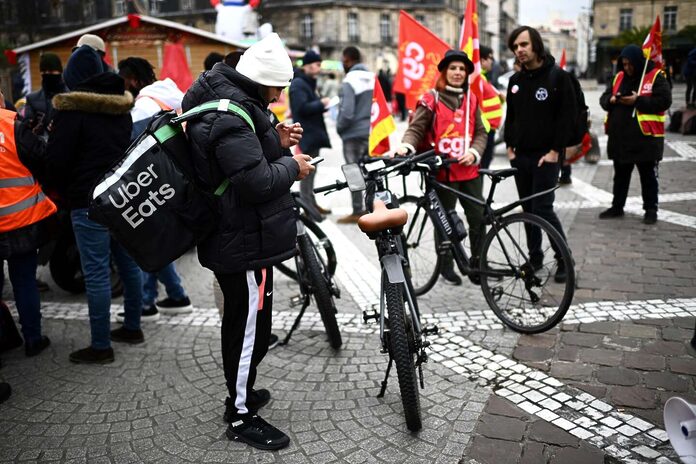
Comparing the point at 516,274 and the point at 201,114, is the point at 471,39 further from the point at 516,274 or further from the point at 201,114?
the point at 201,114

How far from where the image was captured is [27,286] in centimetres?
420

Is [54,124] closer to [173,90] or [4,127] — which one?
[4,127]

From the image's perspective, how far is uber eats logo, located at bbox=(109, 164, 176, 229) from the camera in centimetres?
280

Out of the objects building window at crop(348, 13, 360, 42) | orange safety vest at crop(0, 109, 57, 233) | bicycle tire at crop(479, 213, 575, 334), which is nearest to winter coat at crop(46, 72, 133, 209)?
orange safety vest at crop(0, 109, 57, 233)

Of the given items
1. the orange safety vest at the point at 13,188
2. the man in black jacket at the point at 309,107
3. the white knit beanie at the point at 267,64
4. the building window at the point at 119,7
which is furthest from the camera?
the building window at the point at 119,7

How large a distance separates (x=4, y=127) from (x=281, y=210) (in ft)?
6.83

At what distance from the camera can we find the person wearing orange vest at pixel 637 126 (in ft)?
22.3

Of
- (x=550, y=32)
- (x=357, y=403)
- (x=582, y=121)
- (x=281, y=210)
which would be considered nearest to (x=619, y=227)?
(x=582, y=121)

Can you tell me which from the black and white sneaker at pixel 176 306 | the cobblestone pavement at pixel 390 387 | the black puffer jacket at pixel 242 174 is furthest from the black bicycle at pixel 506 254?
the black and white sneaker at pixel 176 306

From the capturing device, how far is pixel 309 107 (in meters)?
7.57

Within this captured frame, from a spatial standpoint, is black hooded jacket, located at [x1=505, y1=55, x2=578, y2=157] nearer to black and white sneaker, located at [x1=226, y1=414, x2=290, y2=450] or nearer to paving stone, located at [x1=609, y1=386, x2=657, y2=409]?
paving stone, located at [x1=609, y1=386, x2=657, y2=409]

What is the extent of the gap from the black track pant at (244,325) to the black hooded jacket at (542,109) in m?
3.00

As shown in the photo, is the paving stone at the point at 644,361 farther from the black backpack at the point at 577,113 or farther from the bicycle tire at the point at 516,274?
the black backpack at the point at 577,113

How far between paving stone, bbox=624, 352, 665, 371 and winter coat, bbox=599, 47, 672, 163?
372 centimetres
